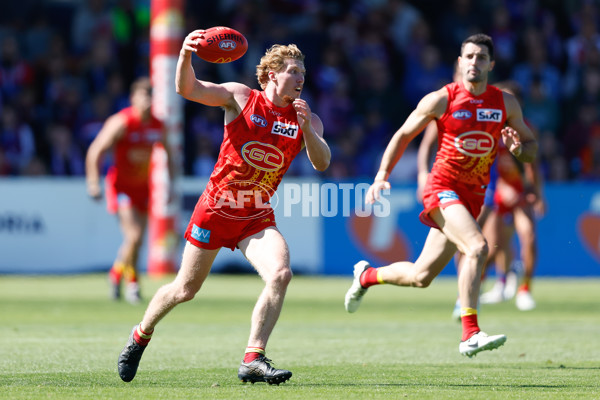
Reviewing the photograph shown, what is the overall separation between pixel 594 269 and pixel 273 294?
12397 millimetres

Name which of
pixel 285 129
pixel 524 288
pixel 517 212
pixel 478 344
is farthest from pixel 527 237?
pixel 285 129

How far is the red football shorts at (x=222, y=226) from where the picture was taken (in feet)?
24.3

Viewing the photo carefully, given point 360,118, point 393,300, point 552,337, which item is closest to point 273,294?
point 552,337

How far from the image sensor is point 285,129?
755 centimetres

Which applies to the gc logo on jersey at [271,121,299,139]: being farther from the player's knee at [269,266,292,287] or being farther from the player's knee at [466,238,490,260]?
the player's knee at [466,238,490,260]

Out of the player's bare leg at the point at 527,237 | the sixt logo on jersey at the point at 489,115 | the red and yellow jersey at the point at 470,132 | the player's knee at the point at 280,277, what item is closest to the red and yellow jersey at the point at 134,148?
the player's bare leg at the point at 527,237

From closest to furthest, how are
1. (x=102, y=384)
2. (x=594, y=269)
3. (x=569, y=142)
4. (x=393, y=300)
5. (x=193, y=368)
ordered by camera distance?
(x=102, y=384) < (x=193, y=368) < (x=393, y=300) < (x=594, y=269) < (x=569, y=142)

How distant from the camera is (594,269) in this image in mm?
18438

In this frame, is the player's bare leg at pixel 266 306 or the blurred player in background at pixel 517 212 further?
the blurred player in background at pixel 517 212

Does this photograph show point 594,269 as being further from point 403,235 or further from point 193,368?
point 193,368

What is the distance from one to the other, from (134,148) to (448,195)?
659 cm

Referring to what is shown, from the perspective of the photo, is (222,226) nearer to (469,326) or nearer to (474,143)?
(469,326)

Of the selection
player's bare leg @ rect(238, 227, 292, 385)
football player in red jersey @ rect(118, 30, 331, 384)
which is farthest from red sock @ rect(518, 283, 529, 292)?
player's bare leg @ rect(238, 227, 292, 385)

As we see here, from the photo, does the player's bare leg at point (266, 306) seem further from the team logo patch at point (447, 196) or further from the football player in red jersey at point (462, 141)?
the team logo patch at point (447, 196)
